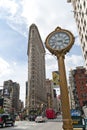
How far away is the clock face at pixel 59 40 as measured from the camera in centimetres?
794

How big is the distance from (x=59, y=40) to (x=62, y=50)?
0.58 metres

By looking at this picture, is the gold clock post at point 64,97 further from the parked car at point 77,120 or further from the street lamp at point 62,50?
the parked car at point 77,120

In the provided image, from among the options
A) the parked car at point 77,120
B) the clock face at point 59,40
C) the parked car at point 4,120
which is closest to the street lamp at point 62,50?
the clock face at point 59,40

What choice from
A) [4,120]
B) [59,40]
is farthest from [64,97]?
[4,120]

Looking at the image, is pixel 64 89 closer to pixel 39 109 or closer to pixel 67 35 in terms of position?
pixel 67 35

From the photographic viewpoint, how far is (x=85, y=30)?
43.1 metres

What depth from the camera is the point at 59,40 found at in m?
8.16

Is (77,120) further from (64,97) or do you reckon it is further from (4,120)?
(4,120)

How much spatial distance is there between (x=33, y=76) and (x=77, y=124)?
107 meters

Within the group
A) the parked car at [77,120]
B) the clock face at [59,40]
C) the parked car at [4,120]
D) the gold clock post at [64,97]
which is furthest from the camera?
the parked car at [4,120]

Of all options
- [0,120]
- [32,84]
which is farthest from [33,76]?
[0,120]

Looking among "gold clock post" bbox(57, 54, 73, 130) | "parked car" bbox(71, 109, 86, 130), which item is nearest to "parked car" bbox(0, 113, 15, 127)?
"parked car" bbox(71, 109, 86, 130)

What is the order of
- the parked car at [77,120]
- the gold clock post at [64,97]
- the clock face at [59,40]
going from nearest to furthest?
1. the gold clock post at [64,97]
2. the clock face at [59,40]
3. the parked car at [77,120]

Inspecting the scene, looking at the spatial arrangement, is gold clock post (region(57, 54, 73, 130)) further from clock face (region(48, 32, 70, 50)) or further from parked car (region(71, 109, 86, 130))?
parked car (region(71, 109, 86, 130))
